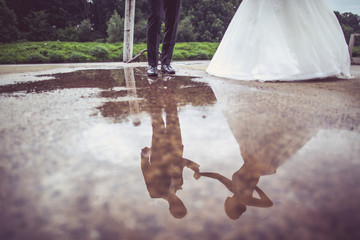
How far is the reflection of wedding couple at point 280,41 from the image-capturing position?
1.89 metres

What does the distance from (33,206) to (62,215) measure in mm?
56

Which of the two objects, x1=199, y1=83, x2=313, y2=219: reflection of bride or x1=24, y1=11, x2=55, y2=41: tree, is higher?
x1=199, y1=83, x2=313, y2=219: reflection of bride

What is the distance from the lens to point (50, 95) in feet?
3.95

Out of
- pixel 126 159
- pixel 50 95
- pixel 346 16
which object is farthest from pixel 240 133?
pixel 346 16

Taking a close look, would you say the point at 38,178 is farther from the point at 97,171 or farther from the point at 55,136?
the point at 55,136

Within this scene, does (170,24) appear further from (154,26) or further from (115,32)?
(115,32)

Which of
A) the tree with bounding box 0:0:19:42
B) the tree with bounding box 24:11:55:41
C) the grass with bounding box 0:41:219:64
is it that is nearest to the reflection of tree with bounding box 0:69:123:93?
the grass with bounding box 0:41:219:64

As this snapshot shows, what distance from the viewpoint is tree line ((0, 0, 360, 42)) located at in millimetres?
13461

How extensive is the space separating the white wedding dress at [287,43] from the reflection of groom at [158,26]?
669 mm

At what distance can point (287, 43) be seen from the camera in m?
1.96

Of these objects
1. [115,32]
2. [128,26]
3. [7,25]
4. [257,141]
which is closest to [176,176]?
[257,141]

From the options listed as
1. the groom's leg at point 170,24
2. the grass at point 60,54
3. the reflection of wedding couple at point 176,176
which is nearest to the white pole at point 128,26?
the grass at point 60,54

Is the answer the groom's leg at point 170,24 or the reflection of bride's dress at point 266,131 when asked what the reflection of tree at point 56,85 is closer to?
the groom's leg at point 170,24

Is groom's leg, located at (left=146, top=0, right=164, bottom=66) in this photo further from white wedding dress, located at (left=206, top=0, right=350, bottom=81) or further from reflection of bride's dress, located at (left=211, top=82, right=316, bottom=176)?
reflection of bride's dress, located at (left=211, top=82, right=316, bottom=176)
